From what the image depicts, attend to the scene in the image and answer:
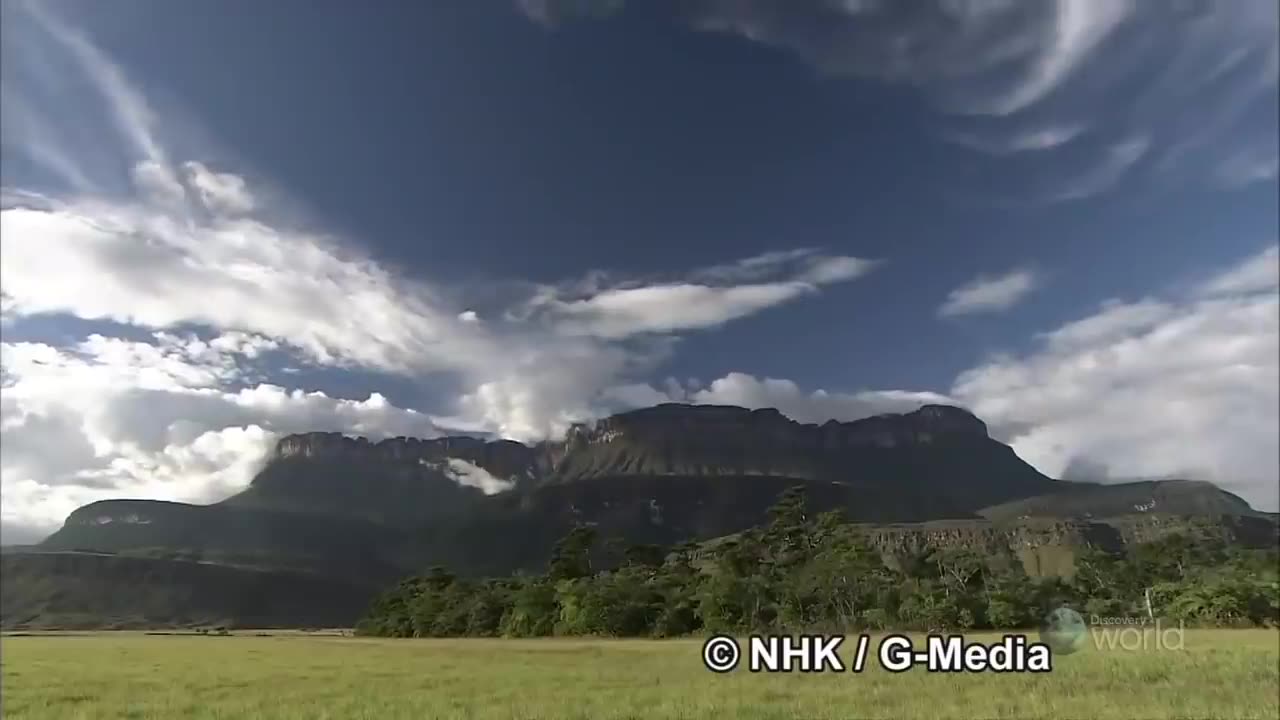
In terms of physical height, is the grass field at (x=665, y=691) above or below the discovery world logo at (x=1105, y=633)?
below

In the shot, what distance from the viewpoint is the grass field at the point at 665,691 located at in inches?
642

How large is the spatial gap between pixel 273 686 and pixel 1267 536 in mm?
39700

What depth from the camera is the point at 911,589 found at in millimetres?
53938

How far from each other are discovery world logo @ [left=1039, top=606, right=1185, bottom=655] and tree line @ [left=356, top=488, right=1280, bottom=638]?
1.46 m

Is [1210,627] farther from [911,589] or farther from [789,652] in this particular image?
[789,652]

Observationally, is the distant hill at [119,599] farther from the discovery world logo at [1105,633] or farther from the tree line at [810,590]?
the discovery world logo at [1105,633]

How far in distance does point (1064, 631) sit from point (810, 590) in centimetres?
2377

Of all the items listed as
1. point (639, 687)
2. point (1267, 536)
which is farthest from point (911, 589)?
point (639, 687)

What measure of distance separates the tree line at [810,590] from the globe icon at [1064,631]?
1.18 metres

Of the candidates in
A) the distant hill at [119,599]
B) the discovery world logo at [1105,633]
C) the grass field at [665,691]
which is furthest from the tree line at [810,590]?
the distant hill at [119,599]

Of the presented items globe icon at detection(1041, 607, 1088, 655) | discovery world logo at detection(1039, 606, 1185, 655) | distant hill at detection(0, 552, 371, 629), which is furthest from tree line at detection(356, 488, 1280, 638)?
distant hill at detection(0, 552, 371, 629)

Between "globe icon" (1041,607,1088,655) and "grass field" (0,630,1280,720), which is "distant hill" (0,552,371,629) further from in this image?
"globe icon" (1041,607,1088,655)

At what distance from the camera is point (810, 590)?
193 ft

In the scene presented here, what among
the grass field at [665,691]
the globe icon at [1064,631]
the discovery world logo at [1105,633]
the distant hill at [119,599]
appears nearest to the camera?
the grass field at [665,691]
